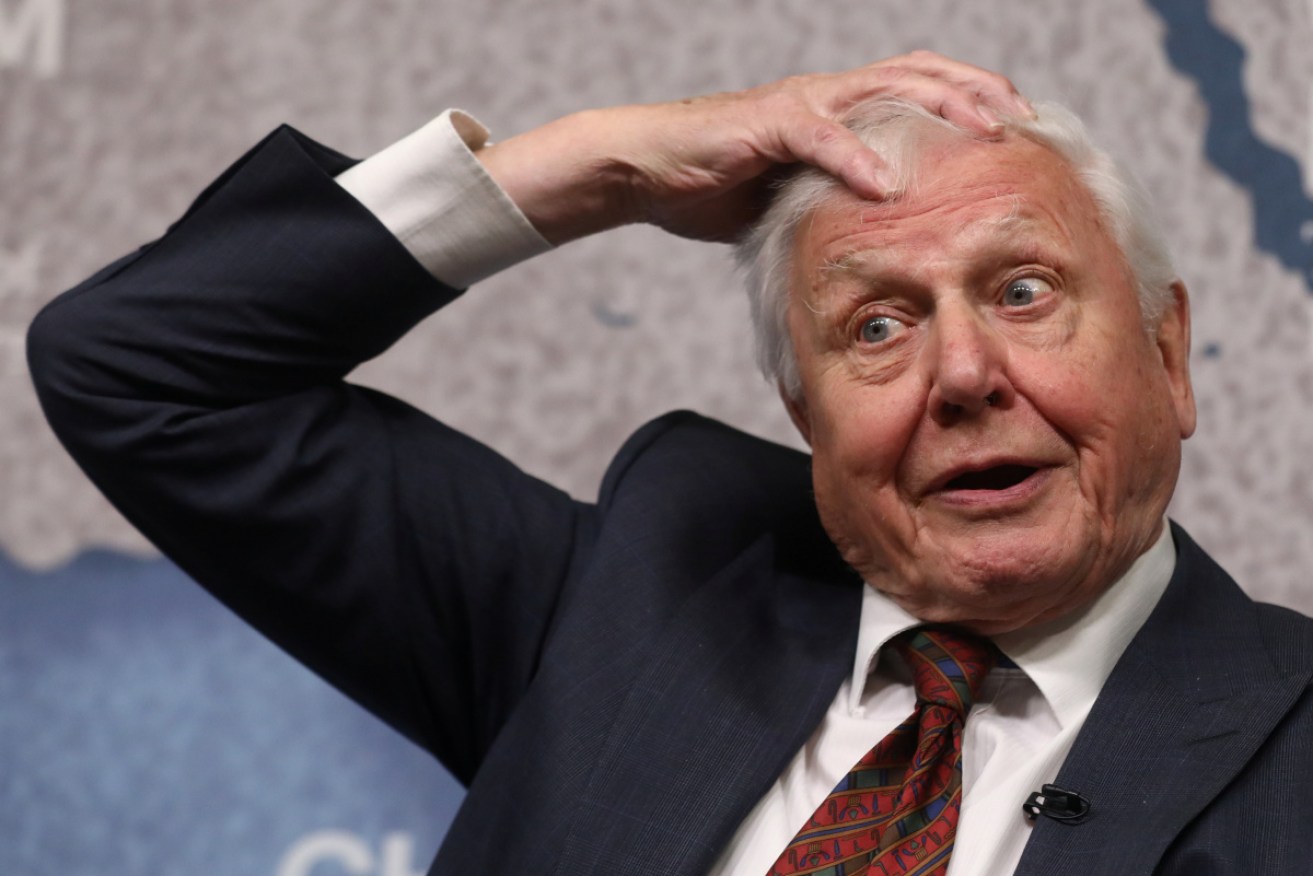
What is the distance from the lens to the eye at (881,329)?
1.37m

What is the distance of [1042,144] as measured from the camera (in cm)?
141

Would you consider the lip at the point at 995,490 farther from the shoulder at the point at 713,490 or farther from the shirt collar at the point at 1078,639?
the shoulder at the point at 713,490

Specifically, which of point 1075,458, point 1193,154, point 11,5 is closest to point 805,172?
point 1075,458

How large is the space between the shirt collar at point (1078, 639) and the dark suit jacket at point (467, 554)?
0.08ft

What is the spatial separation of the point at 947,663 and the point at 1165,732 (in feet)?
0.69

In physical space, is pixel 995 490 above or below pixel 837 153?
below

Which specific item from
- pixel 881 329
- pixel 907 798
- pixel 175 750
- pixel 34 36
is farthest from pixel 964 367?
pixel 34 36

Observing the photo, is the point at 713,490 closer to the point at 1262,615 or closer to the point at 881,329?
the point at 881,329

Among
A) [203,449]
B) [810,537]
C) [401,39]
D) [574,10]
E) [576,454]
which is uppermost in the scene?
[574,10]

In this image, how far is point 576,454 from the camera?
209 cm

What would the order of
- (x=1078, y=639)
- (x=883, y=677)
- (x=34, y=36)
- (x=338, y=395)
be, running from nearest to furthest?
(x=1078, y=639) → (x=883, y=677) → (x=338, y=395) → (x=34, y=36)

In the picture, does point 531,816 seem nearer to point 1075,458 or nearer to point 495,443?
point 1075,458

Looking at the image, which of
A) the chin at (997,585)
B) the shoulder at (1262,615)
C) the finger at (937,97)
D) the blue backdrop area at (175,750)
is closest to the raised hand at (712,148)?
the finger at (937,97)

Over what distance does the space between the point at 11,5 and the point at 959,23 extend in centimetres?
143
